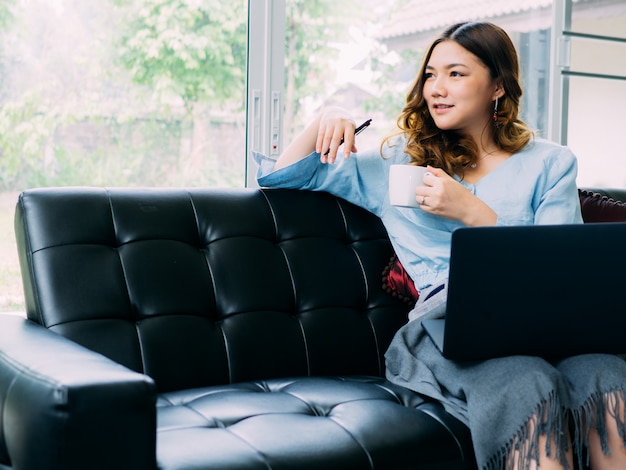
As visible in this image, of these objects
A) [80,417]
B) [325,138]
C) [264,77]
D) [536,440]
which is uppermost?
[264,77]

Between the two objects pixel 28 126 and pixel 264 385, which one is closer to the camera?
pixel 264 385

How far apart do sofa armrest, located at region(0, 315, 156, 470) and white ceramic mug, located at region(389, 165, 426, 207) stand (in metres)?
0.77

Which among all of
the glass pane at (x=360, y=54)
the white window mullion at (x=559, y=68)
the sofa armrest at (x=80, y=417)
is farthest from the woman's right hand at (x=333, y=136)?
the white window mullion at (x=559, y=68)

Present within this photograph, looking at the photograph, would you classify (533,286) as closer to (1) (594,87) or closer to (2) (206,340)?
(2) (206,340)

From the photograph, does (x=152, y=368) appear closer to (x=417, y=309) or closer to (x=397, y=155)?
(x=417, y=309)

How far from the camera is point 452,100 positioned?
82.0 inches

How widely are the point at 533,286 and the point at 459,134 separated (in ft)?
2.49

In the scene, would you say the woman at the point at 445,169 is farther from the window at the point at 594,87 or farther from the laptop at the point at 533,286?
the window at the point at 594,87

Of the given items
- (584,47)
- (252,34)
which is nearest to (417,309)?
(252,34)

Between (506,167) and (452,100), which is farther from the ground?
(452,100)

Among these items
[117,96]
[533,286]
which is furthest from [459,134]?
[117,96]

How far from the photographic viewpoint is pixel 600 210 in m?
2.32

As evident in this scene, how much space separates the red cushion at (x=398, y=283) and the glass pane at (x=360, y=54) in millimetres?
1177

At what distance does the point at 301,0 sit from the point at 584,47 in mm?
1546
